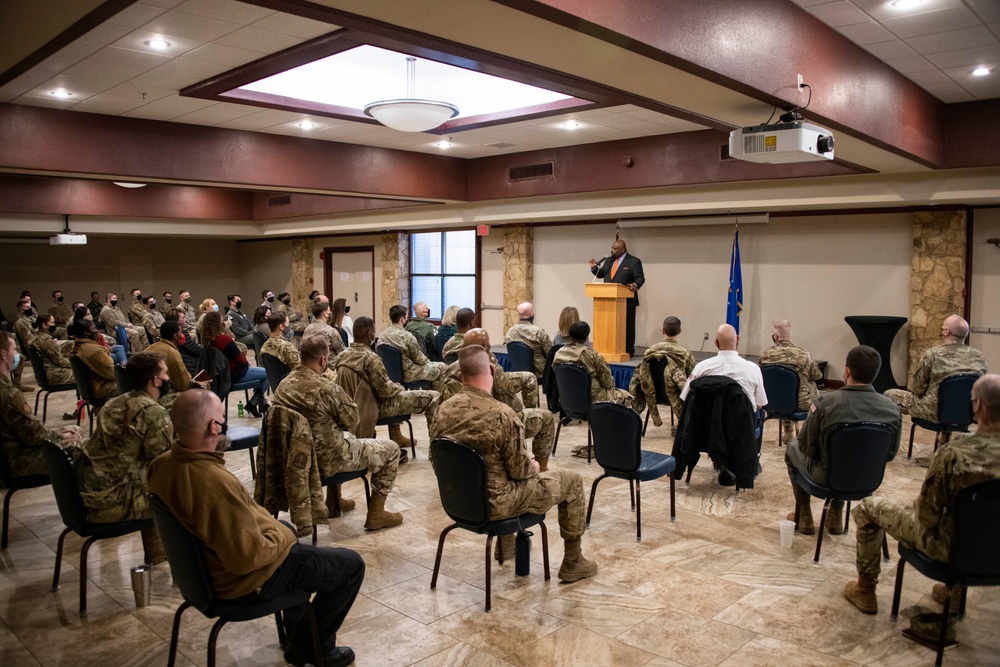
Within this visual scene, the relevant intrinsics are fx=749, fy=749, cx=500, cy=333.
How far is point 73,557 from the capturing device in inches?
160

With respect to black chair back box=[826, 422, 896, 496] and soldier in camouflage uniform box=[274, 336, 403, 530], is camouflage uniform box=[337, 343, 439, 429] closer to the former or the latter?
soldier in camouflage uniform box=[274, 336, 403, 530]

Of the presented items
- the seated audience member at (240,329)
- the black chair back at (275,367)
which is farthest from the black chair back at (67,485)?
the seated audience member at (240,329)

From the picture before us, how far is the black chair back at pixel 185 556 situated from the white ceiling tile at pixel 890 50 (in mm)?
4742

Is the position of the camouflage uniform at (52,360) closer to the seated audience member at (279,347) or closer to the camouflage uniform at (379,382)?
the seated audience member at (279,347)

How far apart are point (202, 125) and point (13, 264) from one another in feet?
34.9

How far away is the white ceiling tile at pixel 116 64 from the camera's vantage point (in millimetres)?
4749

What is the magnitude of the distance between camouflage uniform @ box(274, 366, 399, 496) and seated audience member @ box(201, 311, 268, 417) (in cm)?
197

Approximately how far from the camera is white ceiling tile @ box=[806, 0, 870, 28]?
402 cm

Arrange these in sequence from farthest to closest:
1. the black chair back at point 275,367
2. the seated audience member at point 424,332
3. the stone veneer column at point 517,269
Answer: the stone veneer column at point 517,269
the seated audience member at point 424,332
the black chair back at point 275,367

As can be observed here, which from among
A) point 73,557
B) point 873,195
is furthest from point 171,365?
point 873,195

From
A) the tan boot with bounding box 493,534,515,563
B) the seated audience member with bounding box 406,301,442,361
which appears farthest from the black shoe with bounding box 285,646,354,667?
the seated audience member with bounding box 406,301,442,361

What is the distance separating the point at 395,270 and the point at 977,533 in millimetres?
11174

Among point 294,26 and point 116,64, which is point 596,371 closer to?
point 294,26

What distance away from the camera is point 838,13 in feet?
13.6
